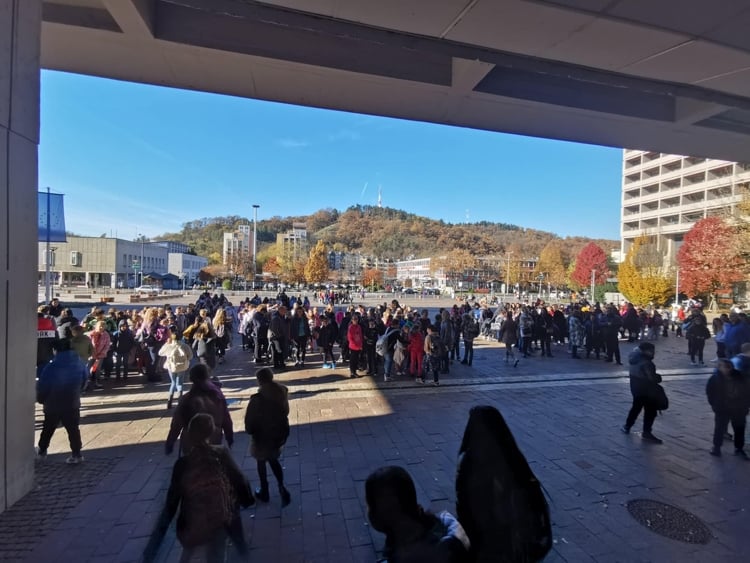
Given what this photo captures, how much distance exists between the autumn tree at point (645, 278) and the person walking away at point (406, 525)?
3730 cm

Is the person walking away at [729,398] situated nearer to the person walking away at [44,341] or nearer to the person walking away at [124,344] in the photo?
the person walking away at [44,341]

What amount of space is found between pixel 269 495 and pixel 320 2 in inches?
204

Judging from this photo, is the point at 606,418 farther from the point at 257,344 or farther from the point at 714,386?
the point at 257,344

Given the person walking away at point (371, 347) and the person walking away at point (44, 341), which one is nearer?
the person walking away at point (44, 341)

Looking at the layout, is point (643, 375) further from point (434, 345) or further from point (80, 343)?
point (80, 343)

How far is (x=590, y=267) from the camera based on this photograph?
188ft

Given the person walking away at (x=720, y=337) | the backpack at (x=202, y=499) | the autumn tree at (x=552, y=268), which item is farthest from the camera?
the autumn tree at (x=552, y=268)

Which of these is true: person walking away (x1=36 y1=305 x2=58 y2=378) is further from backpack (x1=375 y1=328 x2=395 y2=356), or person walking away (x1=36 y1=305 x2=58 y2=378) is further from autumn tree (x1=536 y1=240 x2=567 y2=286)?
autumn tree (x1=536 y1=240 x2=567 y2=286)

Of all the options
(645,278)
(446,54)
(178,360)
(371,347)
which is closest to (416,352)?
(371,347)

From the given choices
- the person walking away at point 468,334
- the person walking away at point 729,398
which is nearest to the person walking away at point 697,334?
the person walking away at point 468,334

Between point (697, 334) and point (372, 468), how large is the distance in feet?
41.0

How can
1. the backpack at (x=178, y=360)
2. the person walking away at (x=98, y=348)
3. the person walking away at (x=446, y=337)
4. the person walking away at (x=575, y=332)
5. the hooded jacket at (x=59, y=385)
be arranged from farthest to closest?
the person walking away at (x=575, y=332)
the person walking away at (x=446, y=337)
the person walking away at (x=98, y=348)
the backpack at (x=178, y=360)
the hooded jacket at (x=59, y=385)

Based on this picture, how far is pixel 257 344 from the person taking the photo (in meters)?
10.8

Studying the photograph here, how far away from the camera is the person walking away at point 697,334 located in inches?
462
